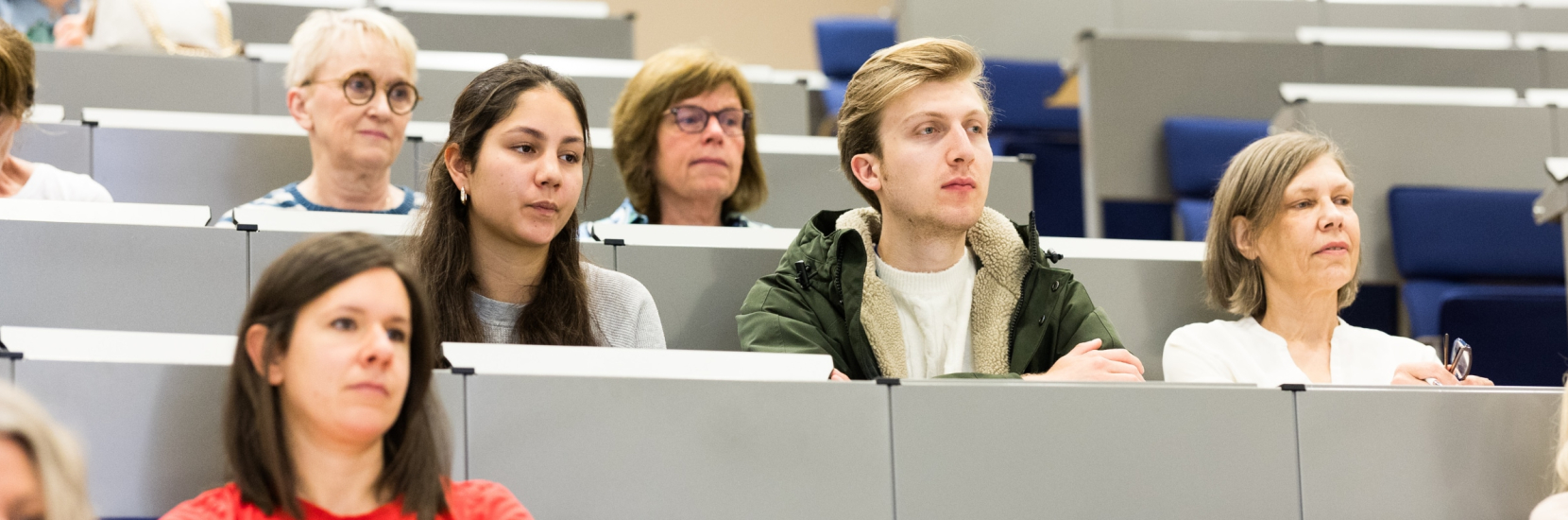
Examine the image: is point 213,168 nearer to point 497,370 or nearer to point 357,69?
point 357,69

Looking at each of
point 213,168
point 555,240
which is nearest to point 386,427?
point 555,240

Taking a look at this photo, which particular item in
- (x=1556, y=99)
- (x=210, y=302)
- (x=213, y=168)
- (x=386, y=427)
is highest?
(x=1556, y=99)

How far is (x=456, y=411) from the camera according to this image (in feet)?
4.58

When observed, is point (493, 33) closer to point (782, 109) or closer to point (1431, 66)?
point (782, 109)

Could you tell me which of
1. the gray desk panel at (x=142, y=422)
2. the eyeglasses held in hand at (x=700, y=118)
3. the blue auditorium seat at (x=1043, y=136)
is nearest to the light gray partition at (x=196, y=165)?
the eyeglasses held in hand at (x=700, y=118)

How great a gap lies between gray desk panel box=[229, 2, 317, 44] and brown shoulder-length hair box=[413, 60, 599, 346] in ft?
6.22

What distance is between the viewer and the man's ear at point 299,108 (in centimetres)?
235

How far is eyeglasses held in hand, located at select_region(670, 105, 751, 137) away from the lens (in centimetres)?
246

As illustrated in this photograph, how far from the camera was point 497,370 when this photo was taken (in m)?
1.43

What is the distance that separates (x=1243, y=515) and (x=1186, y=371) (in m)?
0.39

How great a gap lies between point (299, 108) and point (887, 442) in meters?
1.35

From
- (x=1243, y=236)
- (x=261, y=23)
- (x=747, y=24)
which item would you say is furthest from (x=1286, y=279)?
(x=747, y=24)

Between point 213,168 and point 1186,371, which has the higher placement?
point 213,168

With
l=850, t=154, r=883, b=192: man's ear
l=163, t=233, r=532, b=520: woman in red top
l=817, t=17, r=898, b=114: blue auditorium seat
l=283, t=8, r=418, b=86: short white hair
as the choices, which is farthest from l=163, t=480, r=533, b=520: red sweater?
l=817, t=17, r=898, b=114: blue auditorium seat
